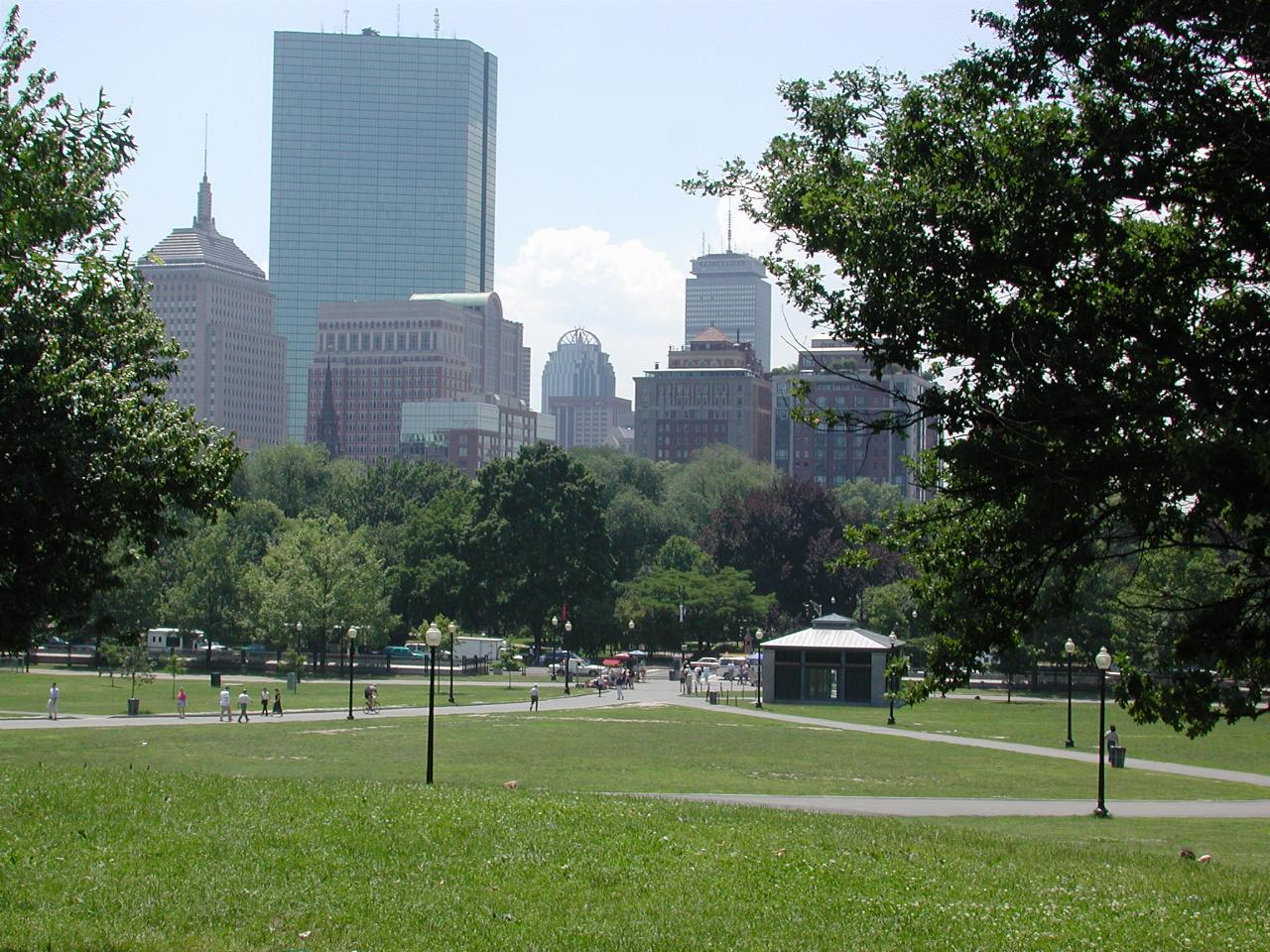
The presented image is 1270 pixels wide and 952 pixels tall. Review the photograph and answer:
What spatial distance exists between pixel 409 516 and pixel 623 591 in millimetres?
16848

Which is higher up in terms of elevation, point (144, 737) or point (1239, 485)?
point (1239, 485)

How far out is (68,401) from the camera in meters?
13.8

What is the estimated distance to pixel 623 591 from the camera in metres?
107

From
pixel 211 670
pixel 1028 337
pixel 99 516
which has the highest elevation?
pixel 1028 337

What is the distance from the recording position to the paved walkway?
2772cm

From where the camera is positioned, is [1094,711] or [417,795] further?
[1094,711]

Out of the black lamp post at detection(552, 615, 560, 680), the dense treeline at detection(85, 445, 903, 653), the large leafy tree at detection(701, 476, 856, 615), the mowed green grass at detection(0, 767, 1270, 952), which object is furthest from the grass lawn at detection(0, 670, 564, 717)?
the mowed green grass at detection(0, 767, 1270, 952)

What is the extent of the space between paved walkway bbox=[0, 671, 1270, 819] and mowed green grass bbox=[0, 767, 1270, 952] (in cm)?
712

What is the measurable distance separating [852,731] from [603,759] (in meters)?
16.6

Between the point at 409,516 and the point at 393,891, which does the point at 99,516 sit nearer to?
the point at 393,891

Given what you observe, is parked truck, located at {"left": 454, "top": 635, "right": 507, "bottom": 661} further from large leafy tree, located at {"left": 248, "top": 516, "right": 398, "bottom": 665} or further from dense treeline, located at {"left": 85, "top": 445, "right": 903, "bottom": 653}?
large leafy tree, located at {"left": 248, "top": 516, "right": 398, "bottom": 665}

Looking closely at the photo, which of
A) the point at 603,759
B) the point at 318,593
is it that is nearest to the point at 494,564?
the point at 318,593

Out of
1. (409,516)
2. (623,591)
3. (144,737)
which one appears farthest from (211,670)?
(144,737)

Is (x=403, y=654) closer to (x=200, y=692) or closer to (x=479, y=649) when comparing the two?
(x=479, y=649)
